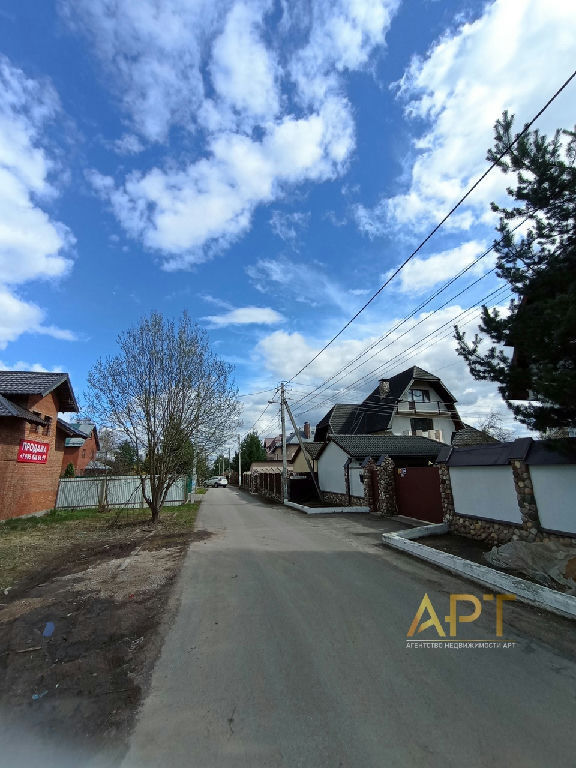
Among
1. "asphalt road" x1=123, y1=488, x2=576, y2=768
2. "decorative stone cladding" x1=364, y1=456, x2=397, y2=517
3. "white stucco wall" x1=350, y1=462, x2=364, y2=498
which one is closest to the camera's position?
"asphalt road" x1=123, y1=488, x2=576, y2=768

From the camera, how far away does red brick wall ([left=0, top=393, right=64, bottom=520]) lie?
14578 mm

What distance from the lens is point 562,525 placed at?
7.36 meters

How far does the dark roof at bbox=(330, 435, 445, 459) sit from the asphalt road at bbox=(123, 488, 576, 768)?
14201 mm

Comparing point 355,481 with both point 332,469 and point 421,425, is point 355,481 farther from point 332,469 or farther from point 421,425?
point 421,425

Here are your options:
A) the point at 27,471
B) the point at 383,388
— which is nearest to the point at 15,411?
the point at 27,471

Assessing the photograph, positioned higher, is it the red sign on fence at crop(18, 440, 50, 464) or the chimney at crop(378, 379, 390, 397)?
the chimney at crop(378, 379, 390, 397)

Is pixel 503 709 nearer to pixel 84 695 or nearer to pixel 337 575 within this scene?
pixel 84 695

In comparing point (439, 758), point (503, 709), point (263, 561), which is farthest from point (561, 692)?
point (263, 561)

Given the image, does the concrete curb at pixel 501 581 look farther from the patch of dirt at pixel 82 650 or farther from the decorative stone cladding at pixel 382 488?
the decorative stone cladding at pixel 382 488

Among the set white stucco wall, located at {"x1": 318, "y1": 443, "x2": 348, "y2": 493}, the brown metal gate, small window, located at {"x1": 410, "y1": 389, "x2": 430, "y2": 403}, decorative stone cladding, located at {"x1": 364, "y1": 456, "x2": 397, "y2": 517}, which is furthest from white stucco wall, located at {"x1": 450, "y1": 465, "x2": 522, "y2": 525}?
small window, located at {"x1": 410, "y1": 389, "x2": 430, "y2": 403}

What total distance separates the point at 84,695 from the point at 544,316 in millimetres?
7641

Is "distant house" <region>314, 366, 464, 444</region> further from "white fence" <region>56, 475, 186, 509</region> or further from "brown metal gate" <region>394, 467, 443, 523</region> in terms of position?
"brown metal gate" <region>394, 467, 443, 523</region>

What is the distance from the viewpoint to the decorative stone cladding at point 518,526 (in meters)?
7.89

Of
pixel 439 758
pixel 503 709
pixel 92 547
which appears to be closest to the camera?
pixel 439 758
